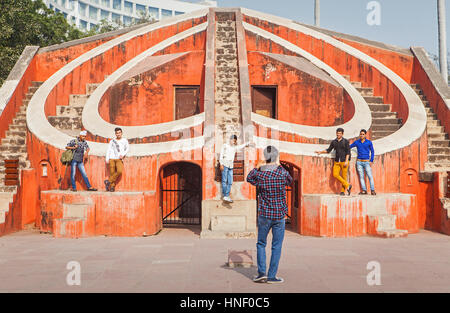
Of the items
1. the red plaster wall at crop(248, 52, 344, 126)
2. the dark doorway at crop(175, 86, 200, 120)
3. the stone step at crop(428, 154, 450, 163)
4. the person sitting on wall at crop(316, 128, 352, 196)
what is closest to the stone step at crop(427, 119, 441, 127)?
the stone step at crop(428, 154, 450, 163)

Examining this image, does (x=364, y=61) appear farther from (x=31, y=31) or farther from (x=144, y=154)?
(x=31, y=31)

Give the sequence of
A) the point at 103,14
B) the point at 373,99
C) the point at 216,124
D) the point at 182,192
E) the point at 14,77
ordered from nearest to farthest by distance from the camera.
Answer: the point at 216,124
the point at 182,192
the point at 14,77
the point at 373,99
the point at 103,14

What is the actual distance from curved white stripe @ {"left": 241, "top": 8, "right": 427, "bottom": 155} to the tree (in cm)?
837

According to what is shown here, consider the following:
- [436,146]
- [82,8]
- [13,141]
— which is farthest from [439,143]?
[82,8]

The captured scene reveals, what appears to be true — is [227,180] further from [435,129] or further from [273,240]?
[435,129]

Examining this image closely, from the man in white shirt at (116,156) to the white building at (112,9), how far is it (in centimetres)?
5536

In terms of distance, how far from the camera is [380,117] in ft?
36.3

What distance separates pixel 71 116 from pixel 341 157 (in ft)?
21.9

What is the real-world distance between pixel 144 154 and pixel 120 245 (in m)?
1.94

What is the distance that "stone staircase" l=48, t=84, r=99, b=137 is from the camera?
10348 millimetres

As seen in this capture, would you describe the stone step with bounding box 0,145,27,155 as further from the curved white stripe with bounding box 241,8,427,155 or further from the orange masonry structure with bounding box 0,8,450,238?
the curved white stripe with bounding box 241,8,427,155

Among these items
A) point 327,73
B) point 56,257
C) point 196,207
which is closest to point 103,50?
point 196,207

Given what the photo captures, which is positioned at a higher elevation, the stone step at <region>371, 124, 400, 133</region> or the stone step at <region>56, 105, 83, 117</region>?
the stone step at <region>56, 105, 83, 117</region>

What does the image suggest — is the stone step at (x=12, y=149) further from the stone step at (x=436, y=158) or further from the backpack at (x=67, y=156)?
the stone step at (x=436, y=158)
